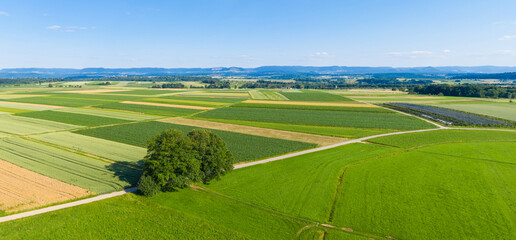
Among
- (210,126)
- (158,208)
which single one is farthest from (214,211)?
(210,126)

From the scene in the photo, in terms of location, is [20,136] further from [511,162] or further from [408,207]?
[511,162]

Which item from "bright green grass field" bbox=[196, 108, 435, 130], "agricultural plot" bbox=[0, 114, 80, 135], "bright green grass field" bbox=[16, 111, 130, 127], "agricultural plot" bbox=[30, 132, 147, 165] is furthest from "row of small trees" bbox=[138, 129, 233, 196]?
"agricultural plot" bbox=[0, 114, 80, 135]

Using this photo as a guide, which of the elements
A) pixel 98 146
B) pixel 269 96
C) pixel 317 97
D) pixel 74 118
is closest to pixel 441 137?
pixel 98 146

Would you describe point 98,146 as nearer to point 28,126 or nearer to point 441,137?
point 28,126

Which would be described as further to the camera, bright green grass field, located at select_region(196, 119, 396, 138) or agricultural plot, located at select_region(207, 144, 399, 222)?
bright green grass field, located at select_region(196, 119, 396, 138)

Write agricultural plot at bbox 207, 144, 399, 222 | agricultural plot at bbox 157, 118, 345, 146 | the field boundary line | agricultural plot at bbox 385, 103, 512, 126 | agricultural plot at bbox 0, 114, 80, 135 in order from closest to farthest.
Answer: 1. the field boundary line
2. agricultural plot at bbox 207, 144, 399, 222
3. agricultural plot at bbox 157, 118, 345, 146
4. agricultural plot at bbox 0, 114, 80, 135
5. agricultural plot at bbox 385, 103, 512, 126

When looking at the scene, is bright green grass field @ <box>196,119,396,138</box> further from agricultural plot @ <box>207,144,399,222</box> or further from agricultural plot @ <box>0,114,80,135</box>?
agricultural plot @ <box>0,114,80,135</box>

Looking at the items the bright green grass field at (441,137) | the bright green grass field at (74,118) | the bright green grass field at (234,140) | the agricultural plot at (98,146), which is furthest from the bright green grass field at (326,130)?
the bright green grass field at (74,118)
